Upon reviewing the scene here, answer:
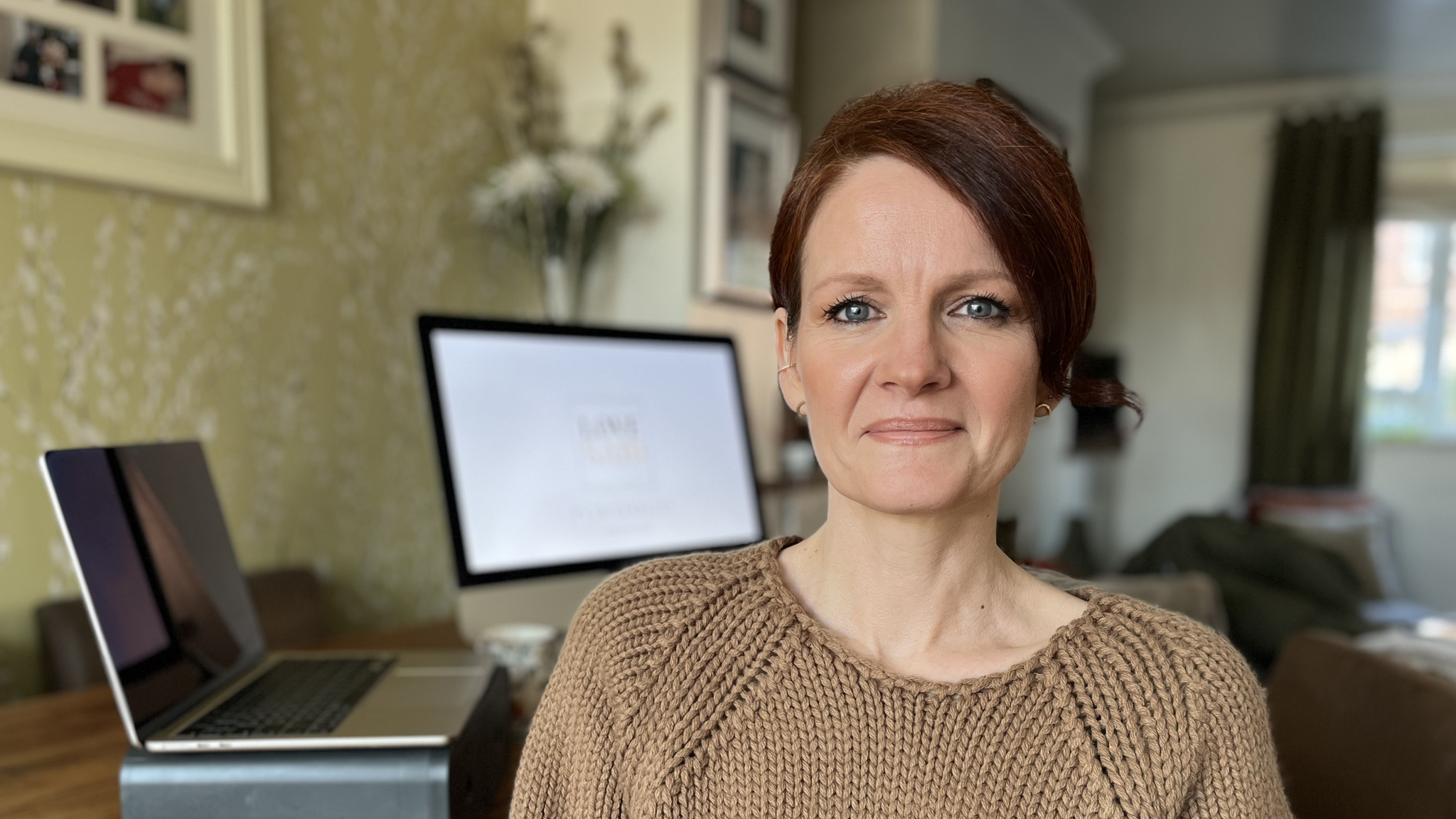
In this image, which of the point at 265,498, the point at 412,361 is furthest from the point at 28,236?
the point at 412,361

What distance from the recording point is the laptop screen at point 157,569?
32.2 inches

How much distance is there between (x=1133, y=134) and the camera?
5570 mm

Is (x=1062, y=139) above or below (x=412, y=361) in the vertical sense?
above

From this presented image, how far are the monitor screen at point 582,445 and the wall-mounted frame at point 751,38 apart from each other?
89 centimetres

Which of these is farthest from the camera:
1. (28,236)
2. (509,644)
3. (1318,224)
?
(1318,224)

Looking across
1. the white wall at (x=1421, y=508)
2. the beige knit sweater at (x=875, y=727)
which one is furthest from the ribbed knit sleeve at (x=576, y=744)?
the white wall at (x=1421, y=508)

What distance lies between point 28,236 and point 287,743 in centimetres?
85

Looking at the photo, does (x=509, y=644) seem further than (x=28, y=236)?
No

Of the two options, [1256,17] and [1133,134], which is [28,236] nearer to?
[1256,17]

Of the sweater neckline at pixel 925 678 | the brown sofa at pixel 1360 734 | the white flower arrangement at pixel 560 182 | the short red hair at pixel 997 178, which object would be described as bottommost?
the brown sofa at pixel 1360 734

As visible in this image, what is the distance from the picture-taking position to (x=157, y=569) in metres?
0.93

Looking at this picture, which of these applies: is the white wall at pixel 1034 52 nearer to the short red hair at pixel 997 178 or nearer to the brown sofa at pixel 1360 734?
the brown sofa at pixel 1360 734

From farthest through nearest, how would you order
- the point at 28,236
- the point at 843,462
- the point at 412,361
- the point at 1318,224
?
the point at 1318,224 < the point at 412,361 < the point at 28,236 < the point at 843,462

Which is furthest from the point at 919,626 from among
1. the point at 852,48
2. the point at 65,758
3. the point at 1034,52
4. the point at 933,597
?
the point at 1034,52
